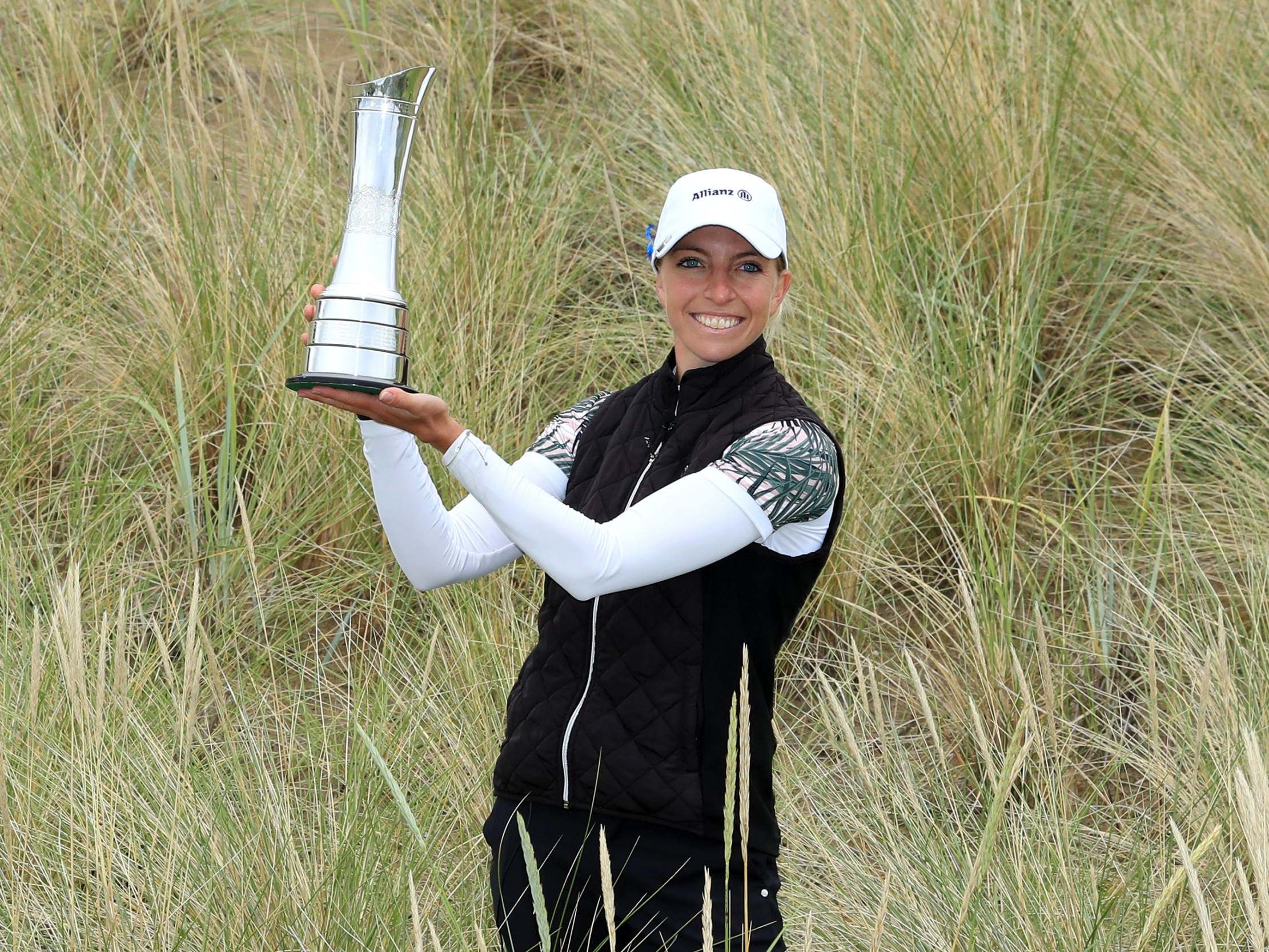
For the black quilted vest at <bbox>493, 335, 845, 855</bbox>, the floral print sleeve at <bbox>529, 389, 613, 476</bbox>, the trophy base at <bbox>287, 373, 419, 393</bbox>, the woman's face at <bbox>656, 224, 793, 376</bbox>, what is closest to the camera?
the trophy base at <bbox>287, 373, 419, 393</bbox>

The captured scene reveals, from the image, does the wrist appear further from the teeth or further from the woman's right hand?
the teeth

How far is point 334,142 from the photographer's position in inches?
201

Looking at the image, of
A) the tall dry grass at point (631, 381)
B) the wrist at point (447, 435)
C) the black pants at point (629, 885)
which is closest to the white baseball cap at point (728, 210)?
the wrist at point (447, 435)

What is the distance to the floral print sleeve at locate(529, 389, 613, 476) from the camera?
2572 millimetres

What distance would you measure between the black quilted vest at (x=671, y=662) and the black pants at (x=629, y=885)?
3 centimetres

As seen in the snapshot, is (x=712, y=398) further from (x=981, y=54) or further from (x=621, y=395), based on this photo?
(x=981, y=54)

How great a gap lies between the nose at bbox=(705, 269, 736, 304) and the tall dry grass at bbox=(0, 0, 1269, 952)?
0.69m

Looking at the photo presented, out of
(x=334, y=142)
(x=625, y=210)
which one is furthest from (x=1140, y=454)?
(x=334, y=142)

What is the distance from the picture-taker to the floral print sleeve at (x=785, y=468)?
2.16 metres

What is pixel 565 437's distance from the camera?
2602 millimetres

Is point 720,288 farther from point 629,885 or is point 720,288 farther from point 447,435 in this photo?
point 629,885

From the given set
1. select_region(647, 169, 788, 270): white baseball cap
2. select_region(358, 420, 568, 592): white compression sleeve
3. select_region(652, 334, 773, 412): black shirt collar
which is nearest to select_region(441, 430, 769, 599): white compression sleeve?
select_region(358, 420, 568, 592): white compression sleeve

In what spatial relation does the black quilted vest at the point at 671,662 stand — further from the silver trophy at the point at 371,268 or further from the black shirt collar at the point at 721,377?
the silver trophy at the point at 371,268

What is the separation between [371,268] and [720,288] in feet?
1.84
